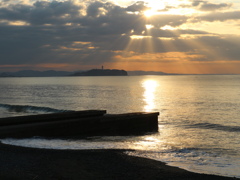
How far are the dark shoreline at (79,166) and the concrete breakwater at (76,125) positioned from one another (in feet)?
11.5

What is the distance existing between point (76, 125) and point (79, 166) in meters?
8.37

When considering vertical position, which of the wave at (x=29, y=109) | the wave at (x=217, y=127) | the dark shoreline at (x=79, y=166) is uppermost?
the dark shoreline at (x=79, y=166)

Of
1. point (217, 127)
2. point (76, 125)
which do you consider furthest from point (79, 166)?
point (217, 127)

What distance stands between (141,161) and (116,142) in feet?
17.5

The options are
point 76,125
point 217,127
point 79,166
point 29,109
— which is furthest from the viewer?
point 29,109

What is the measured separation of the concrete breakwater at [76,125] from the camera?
1643cm

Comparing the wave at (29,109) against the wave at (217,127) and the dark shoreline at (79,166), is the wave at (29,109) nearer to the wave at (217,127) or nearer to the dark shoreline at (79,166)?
the wave at (217,127)

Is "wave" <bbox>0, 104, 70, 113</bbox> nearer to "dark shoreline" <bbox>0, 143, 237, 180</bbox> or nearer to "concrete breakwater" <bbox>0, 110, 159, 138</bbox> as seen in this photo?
"concrete breakwater" <bbox>0, 110, 159, 138</bbox>

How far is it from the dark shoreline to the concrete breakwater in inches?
138

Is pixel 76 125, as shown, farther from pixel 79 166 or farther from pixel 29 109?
pixel 29 109

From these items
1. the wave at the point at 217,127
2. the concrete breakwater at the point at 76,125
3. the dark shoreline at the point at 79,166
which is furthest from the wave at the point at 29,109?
the dark shoreline at the point at 79,166

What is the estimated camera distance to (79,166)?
34.0 feet

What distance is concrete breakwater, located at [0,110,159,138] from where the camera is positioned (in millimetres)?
16430

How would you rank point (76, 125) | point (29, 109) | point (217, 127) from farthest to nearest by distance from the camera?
point (29, 109), point (217, 127), point (76, 125)
